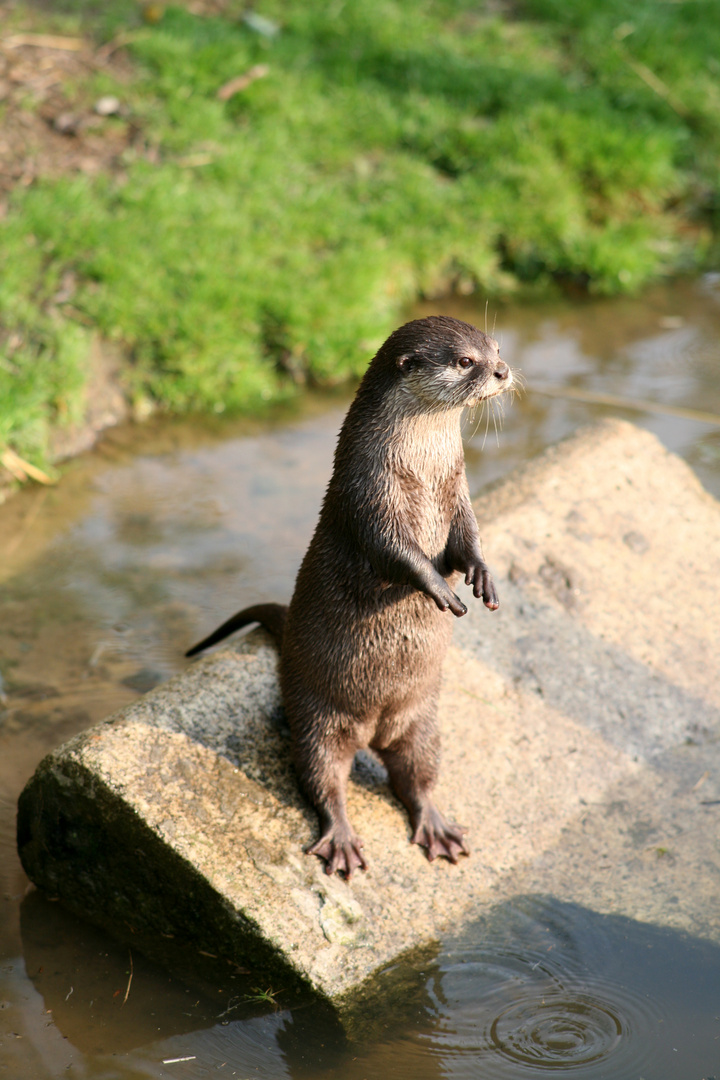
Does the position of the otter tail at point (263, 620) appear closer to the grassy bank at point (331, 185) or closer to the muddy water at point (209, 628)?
the muddy water at point (209, 628)

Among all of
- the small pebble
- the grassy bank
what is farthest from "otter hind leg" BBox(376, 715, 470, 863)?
the small pebble

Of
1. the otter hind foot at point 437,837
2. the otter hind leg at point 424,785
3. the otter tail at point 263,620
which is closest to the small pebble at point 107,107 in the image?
the otter tail at point 263,620

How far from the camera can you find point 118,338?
5.71 metres

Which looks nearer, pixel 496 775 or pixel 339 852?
pixel 339 852

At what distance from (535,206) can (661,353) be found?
4.56 feet

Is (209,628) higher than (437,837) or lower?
lower

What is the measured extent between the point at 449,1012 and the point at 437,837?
0.46 metres

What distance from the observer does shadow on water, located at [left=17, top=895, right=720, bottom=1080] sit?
2.58 meters

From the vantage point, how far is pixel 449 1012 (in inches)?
107

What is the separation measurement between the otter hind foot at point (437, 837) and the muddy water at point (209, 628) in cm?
21

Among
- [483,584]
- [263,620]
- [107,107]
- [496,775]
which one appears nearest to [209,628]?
[263,620]

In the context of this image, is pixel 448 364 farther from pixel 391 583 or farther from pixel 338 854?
pixel 338 854

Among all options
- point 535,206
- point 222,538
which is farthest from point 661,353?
point 222,538

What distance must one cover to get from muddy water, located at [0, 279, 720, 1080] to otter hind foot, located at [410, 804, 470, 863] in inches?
8.4
